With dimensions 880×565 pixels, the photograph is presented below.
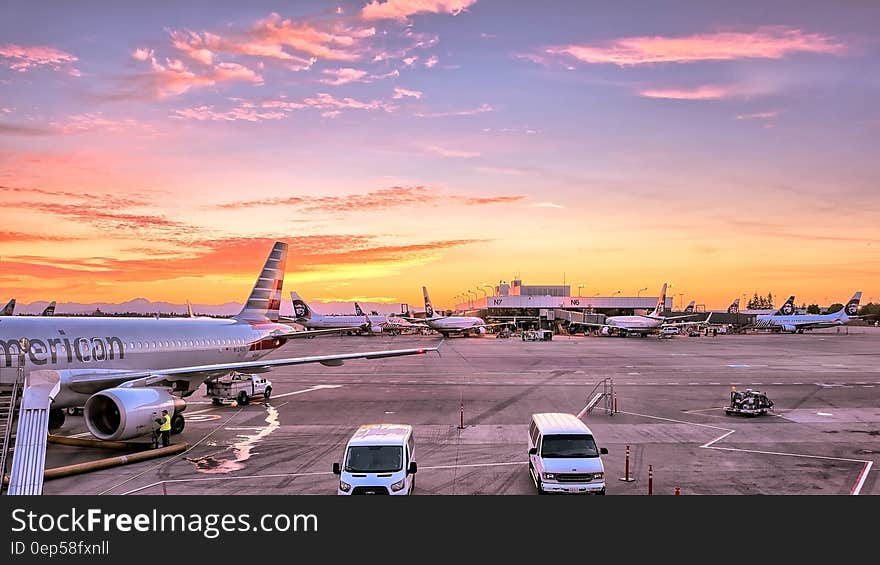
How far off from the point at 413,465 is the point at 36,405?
38.6ft

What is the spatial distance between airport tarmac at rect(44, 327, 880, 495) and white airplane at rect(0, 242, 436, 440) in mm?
1853

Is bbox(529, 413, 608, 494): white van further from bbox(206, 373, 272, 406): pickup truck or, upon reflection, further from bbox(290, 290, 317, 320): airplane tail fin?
bbox(290, 290, 317, 320): airplane tail fin

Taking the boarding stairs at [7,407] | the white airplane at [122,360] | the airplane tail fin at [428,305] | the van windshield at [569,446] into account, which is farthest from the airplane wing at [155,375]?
the airplane tail fin at [428,305]

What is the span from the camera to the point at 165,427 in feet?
85.8

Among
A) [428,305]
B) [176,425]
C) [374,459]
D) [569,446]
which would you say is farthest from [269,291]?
[428,305]

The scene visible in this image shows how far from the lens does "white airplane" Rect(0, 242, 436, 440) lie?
25359 millimetres

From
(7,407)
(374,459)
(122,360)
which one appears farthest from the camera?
(122,360)

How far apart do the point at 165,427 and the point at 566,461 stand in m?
16.2

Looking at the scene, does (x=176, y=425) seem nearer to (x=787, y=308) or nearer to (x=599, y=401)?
(x=599, y=401)

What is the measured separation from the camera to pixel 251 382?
130ft

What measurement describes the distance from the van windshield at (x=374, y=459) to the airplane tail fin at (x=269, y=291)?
2721cm

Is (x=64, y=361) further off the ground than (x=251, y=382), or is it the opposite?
(x=64, y=361)

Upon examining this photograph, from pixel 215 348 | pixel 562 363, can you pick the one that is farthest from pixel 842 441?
pixel 562 363
